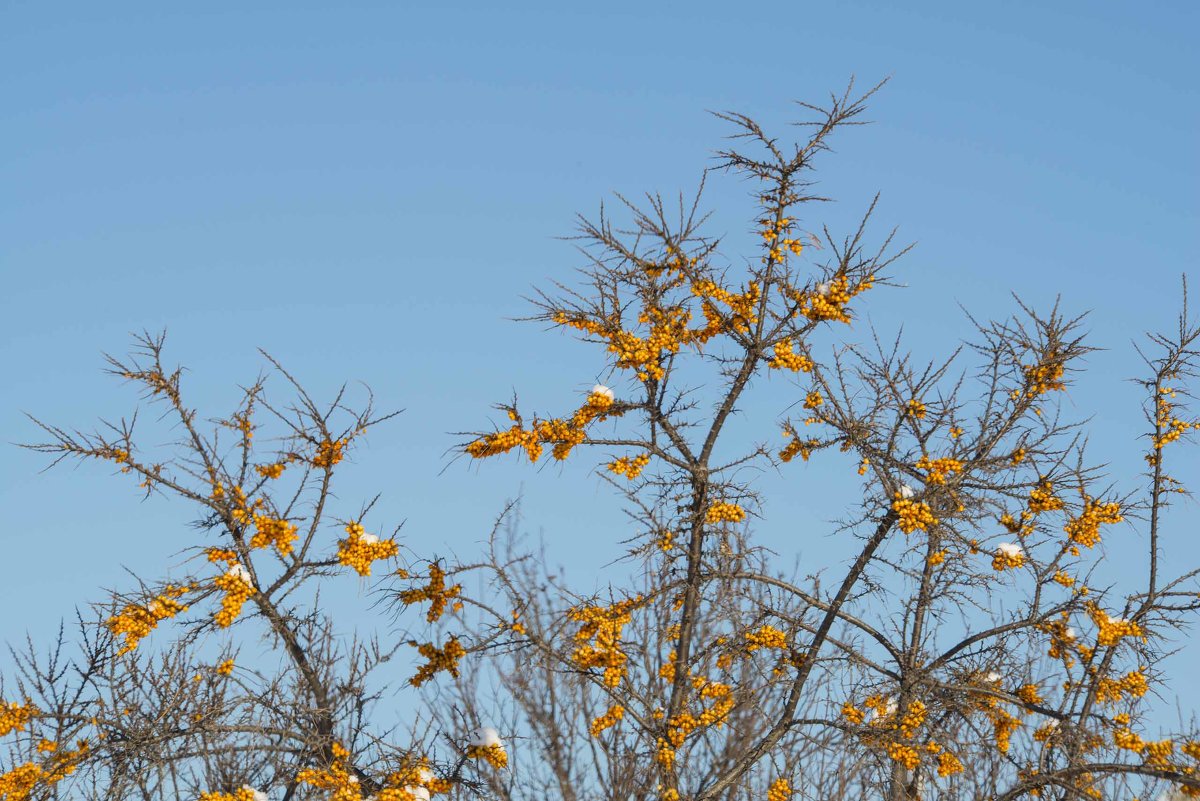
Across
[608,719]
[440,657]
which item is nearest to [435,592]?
[440,657]

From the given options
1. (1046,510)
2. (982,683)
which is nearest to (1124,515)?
(1046,510)

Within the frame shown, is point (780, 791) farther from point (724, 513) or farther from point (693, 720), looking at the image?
point (724, 513)

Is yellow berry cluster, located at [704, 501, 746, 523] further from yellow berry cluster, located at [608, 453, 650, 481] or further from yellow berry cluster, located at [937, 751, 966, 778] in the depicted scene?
yellow berry cluster, located at [937, 751, 966, 778]

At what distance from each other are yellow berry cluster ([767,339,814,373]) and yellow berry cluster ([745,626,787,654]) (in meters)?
2.71

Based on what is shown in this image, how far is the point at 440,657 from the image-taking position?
1046 cm

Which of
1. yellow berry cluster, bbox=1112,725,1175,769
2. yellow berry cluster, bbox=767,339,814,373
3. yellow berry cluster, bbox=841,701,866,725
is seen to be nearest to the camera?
yellow berry cluster, bbox=1112,725,1175,769

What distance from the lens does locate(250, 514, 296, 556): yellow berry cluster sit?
1027 cm

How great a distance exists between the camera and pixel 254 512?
1031cm

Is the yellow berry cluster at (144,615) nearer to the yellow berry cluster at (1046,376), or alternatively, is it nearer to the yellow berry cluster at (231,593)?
the yellow berry cluster at (231,593)

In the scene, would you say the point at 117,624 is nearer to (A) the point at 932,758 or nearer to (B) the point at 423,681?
(B) the point at 423,681

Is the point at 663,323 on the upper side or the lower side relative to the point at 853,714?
upper

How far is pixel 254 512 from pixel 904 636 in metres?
7.31

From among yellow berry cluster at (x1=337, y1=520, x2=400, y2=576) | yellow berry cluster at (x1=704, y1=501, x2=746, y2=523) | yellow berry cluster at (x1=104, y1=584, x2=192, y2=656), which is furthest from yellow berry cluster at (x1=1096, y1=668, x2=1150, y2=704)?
yellow berry cluster at (x1=104, y1=584, x2=192, y2=656)

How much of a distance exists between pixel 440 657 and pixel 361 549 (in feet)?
4.24
